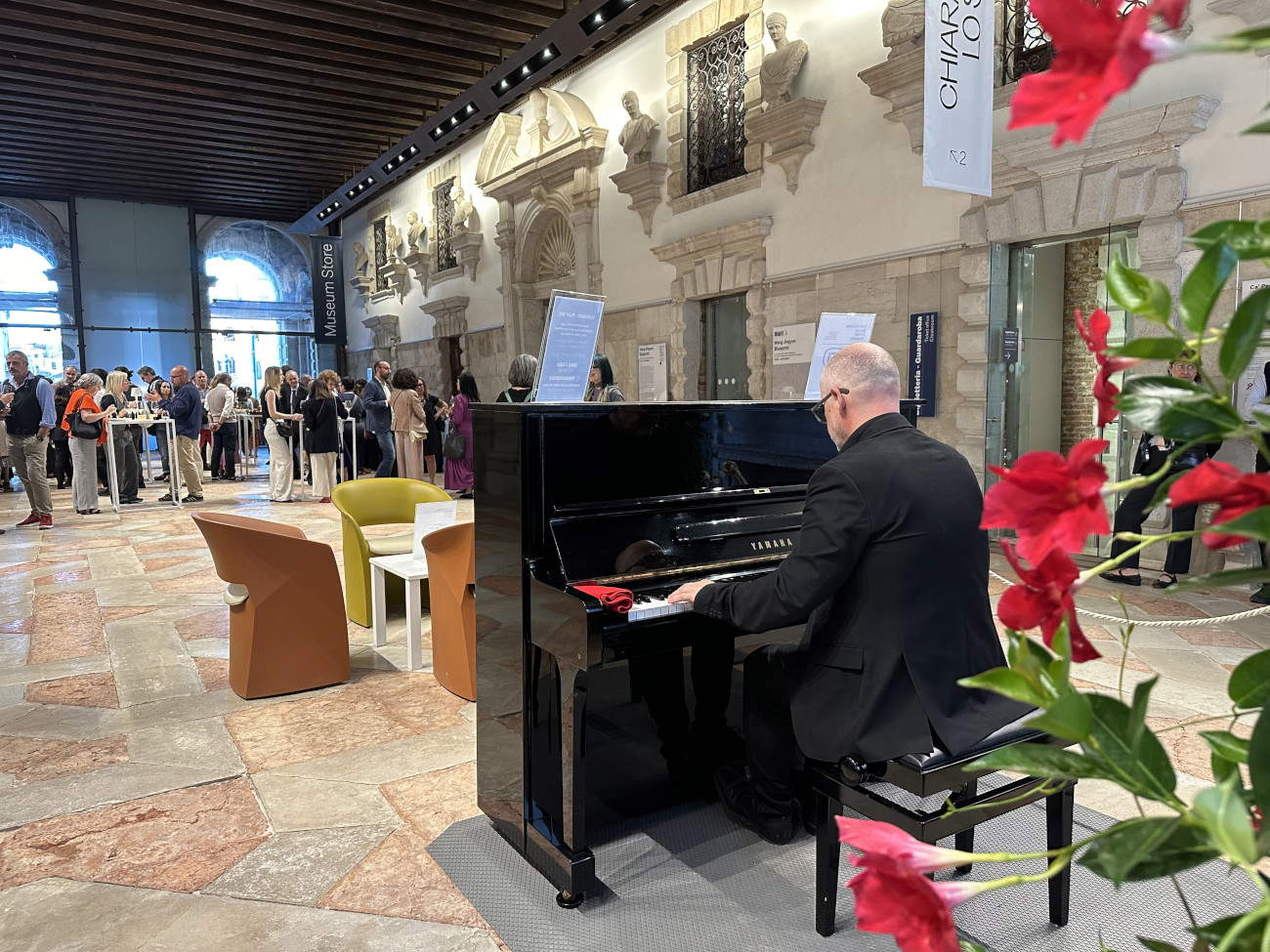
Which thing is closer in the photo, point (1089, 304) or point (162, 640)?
point (162, 640)

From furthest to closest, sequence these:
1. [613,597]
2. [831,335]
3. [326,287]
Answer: [326,287] → [831,335] → [613,597]

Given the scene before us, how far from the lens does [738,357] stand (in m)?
8.96

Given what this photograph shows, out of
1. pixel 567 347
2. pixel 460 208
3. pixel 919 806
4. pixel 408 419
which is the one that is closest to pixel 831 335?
pixel 567 347

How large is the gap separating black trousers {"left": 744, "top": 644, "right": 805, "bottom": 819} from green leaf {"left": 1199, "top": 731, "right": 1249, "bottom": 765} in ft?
6.00

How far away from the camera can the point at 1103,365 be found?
0.53 m

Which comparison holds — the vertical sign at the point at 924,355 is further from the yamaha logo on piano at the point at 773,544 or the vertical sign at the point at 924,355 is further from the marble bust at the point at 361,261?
the marble bust at the point at 361,261

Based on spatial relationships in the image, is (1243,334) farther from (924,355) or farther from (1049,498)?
(924,355)

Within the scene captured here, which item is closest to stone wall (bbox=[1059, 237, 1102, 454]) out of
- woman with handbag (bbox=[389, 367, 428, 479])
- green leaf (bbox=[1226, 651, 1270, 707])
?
woman with handbag (bbox=[389, 367, 428, 479])

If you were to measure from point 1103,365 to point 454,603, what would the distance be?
3.46 metres

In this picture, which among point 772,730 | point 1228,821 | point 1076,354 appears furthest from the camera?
point 1076,354

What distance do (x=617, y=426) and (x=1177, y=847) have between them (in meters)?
2.19

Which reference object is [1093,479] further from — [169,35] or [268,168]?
[268,168]

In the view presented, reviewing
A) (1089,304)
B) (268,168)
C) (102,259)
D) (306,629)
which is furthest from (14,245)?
(1089,304)

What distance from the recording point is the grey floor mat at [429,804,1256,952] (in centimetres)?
215
